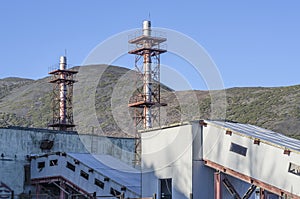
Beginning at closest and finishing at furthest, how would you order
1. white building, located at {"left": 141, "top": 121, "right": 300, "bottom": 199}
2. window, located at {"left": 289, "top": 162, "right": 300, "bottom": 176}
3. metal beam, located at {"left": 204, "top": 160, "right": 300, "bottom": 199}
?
window, located at {"left": 289, "top": 162, "right": 300, "bottom": 176}, metal beam, located at {"left": 204, "top": 160, "right": 300, "bottom": 199}, white building, located at {"left": 141, "top": 121, "right": 300, "bottom": 199}

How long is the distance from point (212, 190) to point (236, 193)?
4.45 feet

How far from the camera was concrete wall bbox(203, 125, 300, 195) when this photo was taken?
1149 inches

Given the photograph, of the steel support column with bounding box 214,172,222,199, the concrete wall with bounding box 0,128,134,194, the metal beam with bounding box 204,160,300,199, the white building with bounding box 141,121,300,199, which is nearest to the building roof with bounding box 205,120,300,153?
the white building with bounding box 141,121,300,199

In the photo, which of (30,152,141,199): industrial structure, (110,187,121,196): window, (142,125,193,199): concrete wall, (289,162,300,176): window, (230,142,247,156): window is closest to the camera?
(289,162,300,176): window

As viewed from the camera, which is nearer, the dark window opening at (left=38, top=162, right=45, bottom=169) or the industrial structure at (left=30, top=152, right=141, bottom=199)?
the industrial structure at (left=30, top=152, right=141, bottom=199)

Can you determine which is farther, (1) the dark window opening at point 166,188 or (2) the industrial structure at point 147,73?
(2) the industrial structure at point 147,73

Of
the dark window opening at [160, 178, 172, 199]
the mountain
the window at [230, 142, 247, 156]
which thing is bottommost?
the dark window opening at [160, 178, 172, 199]

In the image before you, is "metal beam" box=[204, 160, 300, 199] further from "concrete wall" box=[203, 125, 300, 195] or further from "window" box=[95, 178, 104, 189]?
"window" box=[95, 178, 104, 189]

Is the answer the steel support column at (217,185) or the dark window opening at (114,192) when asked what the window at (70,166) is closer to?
the dark window opening at (114,192)

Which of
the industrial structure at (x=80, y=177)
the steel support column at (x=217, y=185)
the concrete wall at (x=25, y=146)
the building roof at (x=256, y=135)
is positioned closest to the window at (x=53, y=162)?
the industrial structure at (x=80, y=177)

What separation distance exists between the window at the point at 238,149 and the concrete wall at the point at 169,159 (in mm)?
2429

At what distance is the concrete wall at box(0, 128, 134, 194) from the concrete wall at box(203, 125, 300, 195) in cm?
2213

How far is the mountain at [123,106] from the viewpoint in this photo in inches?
4087

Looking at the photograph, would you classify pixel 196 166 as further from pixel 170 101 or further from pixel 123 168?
pixel 170 101
